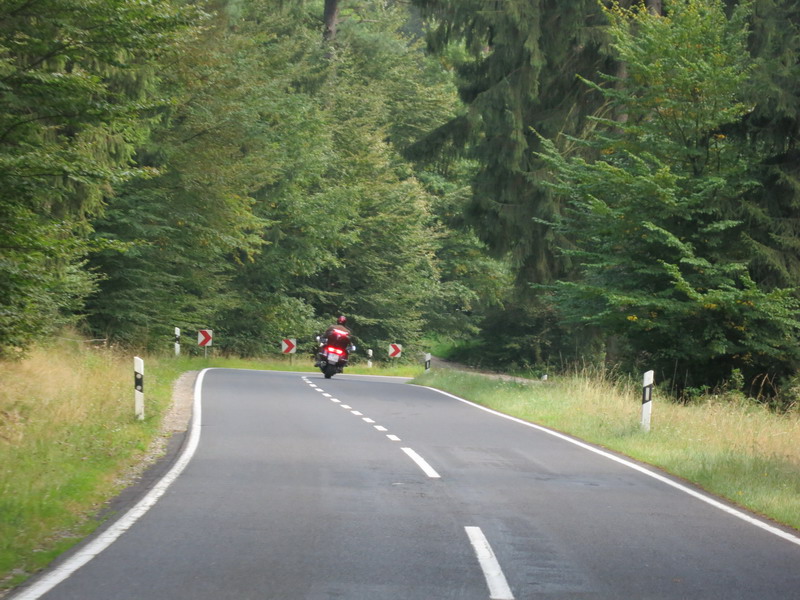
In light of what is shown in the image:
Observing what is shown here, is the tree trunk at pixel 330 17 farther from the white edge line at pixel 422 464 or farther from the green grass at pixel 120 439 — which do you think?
the white edge line at pixel 422 464

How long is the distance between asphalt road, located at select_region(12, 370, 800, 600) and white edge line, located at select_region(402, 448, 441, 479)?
3cm

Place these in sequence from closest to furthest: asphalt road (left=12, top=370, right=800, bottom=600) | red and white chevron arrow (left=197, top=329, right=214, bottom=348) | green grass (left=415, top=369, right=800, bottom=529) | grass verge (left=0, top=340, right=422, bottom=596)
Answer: asphalt road (left=12, top=370, right=800, bottom=600) → grass verge (left=0, top=340, right=422, bottom=596) → green grass (left=415, top=369, right=800, bottom=529) → red and white chevron arrow (left=197, top=329, right=214, bottom=348)

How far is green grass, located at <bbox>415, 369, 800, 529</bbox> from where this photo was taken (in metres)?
10.8

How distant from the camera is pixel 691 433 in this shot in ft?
50.0

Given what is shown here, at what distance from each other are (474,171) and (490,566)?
25.6 m

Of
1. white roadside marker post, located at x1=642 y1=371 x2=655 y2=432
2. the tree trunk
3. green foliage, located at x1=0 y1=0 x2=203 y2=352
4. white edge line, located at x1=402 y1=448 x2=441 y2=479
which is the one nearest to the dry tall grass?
green foliage, located at x1=0 y1=0 x2=203 y2=352

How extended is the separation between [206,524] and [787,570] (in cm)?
457

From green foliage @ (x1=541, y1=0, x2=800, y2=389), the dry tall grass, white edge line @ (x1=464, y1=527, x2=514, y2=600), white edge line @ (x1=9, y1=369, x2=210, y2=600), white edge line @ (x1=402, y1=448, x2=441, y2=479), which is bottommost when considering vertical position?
white edge line @ (x1=464, y1=527, x2=514, y2=600)

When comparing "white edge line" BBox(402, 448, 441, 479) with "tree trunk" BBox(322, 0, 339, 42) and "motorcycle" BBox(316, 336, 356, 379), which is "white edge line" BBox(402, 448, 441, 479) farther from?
"tree trunk" BBox(322, 0, 339, 42)

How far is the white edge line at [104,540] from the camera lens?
6109 mm

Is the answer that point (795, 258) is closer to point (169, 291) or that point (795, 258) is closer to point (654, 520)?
point (654, 520)

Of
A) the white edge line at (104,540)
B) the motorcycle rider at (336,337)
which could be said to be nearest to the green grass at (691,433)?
the white edge line at (104,540)

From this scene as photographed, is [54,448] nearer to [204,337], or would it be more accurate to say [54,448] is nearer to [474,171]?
[474,171]

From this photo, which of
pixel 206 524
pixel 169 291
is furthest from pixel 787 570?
pixel 169 291
